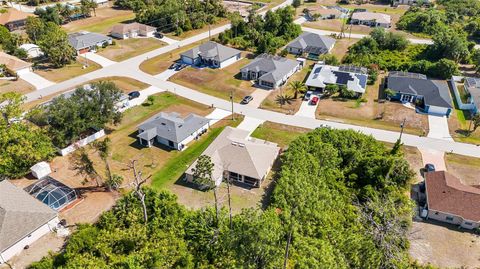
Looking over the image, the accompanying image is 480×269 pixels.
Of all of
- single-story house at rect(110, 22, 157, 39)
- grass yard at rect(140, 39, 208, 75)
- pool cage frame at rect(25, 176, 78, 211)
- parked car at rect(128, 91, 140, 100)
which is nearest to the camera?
pool cage frame at rect(25, 176, 78, 211)

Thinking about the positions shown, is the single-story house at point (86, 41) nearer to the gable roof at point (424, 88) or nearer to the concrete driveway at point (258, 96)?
the concrete driveway at point (258, 96)

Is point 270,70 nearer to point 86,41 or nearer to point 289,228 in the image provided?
point 86,41

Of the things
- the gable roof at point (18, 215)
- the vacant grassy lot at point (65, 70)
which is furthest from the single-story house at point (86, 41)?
the gable roof at point (18, 215)

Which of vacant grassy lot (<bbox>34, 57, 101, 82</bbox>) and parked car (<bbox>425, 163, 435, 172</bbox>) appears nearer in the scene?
parked car (<bbox>425, 163, 435, 172</bbox>)

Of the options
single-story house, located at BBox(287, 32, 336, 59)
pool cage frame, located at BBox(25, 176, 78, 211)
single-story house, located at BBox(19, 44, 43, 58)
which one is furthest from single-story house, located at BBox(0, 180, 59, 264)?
single-story house, located at BBox(287, 32, 336, 59)

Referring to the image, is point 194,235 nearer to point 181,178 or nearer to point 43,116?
point 181,178

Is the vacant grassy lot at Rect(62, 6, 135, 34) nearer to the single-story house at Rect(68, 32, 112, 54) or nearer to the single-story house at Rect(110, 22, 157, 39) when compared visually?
the single-story house at Rect(110, 22, 157, 39)
